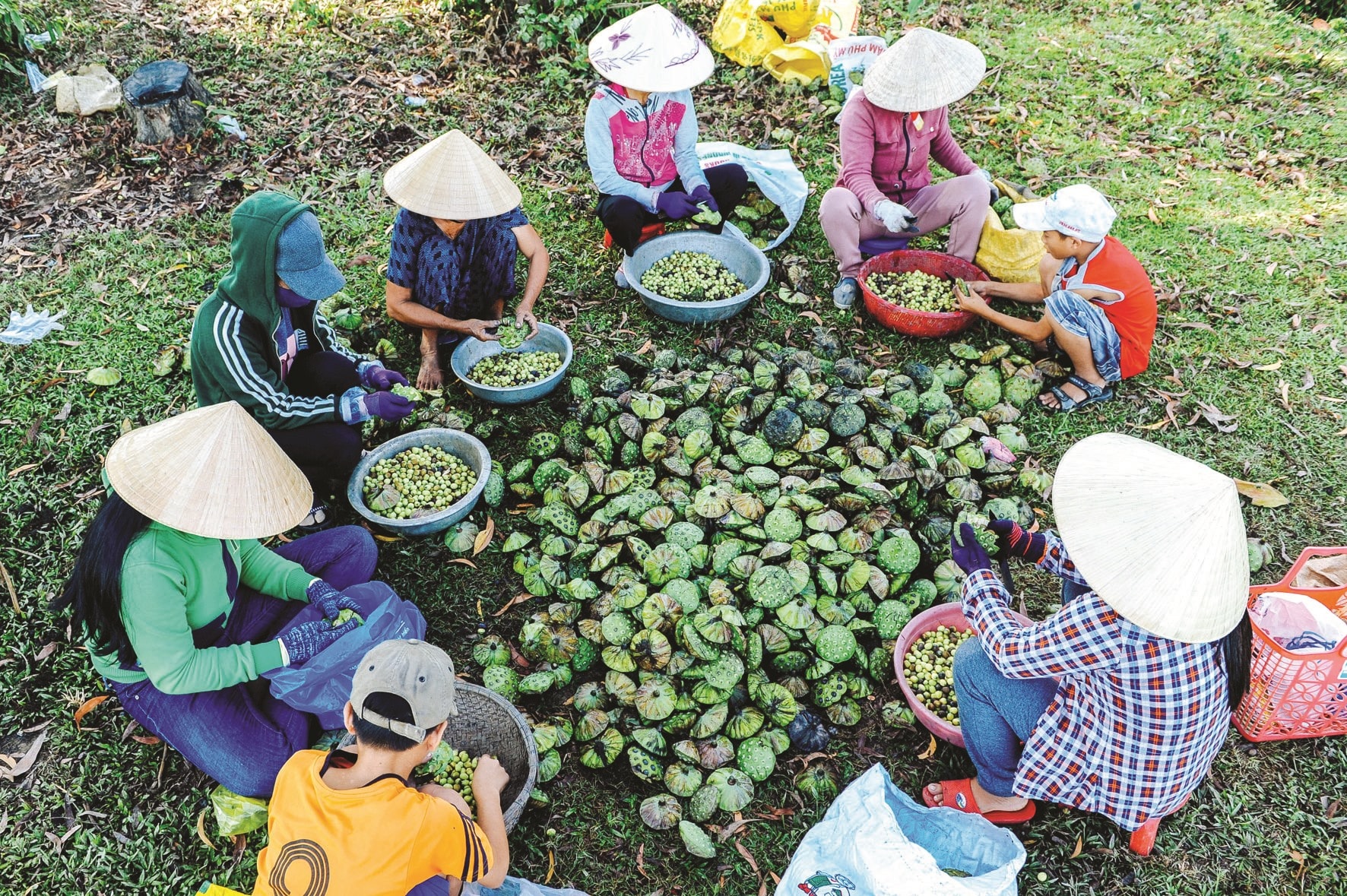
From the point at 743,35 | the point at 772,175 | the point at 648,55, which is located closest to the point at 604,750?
the point at 648,55

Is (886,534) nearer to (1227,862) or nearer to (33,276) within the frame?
(1227,862)

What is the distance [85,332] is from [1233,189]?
7339mm

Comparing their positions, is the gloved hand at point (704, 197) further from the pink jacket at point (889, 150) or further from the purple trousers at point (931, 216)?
the pink jacket at point (889, 150)

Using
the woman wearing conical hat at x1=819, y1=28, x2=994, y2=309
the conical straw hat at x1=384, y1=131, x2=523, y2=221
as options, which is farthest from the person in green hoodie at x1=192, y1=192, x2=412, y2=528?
the woman wearing conical hat at x1=819, y1=28, x2=994, y2=309

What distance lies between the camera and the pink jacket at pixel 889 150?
4.71 m

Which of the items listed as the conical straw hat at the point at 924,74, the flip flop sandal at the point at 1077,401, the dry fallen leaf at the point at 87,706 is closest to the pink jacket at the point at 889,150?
the conical straw hat at the point at 924,74

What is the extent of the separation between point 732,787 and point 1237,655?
1653 millimetres

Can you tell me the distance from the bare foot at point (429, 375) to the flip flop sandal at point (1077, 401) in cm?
318

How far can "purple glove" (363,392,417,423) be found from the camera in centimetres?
358

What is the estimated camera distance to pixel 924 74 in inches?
176

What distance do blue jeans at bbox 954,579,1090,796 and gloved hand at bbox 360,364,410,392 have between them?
2.84 meters

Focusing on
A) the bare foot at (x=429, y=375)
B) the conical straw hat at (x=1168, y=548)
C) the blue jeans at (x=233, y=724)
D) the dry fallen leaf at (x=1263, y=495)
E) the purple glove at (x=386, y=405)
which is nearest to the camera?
the conical straw hat at (x=1168, y=548)

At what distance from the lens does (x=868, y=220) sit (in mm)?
4855

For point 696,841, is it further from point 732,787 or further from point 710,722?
A: point 710,722
